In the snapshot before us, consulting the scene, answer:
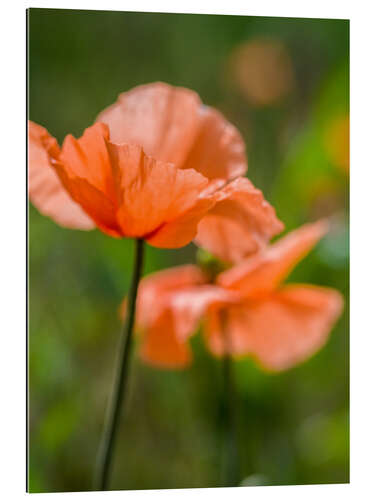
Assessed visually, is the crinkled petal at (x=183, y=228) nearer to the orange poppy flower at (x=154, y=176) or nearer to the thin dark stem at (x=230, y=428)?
the orange poppy flower at (x=154, y=176)

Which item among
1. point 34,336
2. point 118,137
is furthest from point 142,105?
point 34,336

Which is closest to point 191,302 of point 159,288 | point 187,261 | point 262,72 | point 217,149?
point 159,288

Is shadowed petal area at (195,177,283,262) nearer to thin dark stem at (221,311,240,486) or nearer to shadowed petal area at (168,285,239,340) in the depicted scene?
shadowed petal area at (168,285,239,340)

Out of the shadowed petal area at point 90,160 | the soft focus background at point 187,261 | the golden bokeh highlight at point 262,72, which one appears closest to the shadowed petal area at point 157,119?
the shadowed petal area at point 90,160

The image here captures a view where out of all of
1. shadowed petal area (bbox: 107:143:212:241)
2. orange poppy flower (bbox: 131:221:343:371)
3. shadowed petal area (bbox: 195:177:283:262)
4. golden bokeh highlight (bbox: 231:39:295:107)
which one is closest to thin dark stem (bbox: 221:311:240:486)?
orange poppy flower (bbox: 131:221:343:371)

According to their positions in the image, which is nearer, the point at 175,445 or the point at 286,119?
the point at 175,445

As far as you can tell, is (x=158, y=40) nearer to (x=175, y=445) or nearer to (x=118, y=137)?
(x=118, y=137)
